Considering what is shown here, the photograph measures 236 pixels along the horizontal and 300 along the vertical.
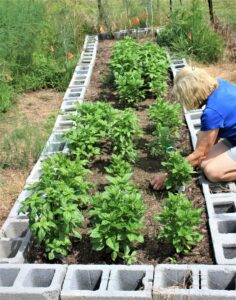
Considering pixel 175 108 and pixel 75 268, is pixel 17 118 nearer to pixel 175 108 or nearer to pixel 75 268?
pixel 175 108

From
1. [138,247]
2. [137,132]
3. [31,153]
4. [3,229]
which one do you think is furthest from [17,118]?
[138,247]

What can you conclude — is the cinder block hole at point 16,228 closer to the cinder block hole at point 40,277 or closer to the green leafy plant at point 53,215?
the green leafy plant at point 53,215

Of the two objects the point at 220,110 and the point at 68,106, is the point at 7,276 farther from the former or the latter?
the point at 68,106

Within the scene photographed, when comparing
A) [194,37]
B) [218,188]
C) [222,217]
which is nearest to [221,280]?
[222,217]

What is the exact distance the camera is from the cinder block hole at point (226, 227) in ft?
12.1

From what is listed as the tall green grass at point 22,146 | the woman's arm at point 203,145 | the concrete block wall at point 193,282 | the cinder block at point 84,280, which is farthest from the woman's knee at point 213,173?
the tall green grass at point 22,146

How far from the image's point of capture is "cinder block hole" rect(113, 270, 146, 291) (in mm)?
3227

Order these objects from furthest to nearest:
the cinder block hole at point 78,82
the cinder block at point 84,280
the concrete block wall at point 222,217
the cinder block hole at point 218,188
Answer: the cinder block hole at point 78,82
the cinder block hole at point 218,188
the concrete block wall at point 222,217
the cinder block at point 84,280

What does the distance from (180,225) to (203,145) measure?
105 cm

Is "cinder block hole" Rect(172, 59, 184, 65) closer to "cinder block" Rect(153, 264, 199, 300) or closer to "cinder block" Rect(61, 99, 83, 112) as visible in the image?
"cinder block" Rect(61, 99, 83, 112)

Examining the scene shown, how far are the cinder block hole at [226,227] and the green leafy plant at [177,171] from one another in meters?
0.55

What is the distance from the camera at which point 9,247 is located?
12.2 ft

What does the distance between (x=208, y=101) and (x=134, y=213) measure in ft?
4.10

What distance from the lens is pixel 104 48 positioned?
9086 mm
